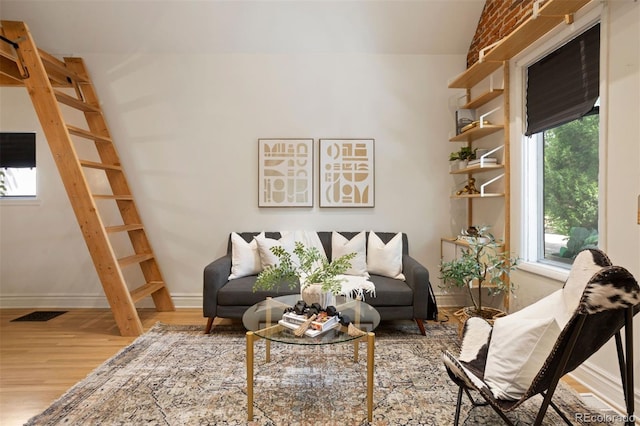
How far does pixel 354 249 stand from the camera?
11.2 ft

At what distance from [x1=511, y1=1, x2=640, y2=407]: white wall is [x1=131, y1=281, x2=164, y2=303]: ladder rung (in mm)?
3592

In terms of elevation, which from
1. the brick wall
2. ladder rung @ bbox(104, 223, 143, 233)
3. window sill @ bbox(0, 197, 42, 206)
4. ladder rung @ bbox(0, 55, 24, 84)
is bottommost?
ladder rung @ bbox(104, 223, 143, 233)

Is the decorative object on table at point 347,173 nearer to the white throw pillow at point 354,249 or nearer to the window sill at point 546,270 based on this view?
the white throw pillow at point 354,249

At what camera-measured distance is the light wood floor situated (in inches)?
81.9

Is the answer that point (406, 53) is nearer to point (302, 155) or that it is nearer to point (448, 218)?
point (302, 155)

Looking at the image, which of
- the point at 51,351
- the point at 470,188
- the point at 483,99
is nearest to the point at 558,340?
the point at 470,188

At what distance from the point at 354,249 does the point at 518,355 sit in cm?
204

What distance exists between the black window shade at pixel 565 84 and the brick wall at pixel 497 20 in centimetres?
45

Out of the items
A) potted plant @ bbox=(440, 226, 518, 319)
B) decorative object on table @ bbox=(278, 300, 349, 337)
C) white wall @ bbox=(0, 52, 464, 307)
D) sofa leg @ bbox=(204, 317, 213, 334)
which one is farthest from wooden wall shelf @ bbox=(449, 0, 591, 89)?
sofa leg @ bbox=(204, 317, 213, 334)

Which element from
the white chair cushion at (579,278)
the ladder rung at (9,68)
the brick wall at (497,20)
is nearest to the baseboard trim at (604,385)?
the white chair cushion at (579,278)

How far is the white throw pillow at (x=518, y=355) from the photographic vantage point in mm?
1418

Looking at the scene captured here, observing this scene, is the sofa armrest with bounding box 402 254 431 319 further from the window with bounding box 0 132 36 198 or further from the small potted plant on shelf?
the window with bounding box 0 132 36 198

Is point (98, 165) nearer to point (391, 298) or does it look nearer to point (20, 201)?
point (20, 201)

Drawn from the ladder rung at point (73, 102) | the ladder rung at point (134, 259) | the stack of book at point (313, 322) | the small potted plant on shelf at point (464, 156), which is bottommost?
the stack of book at point (313, 322)
